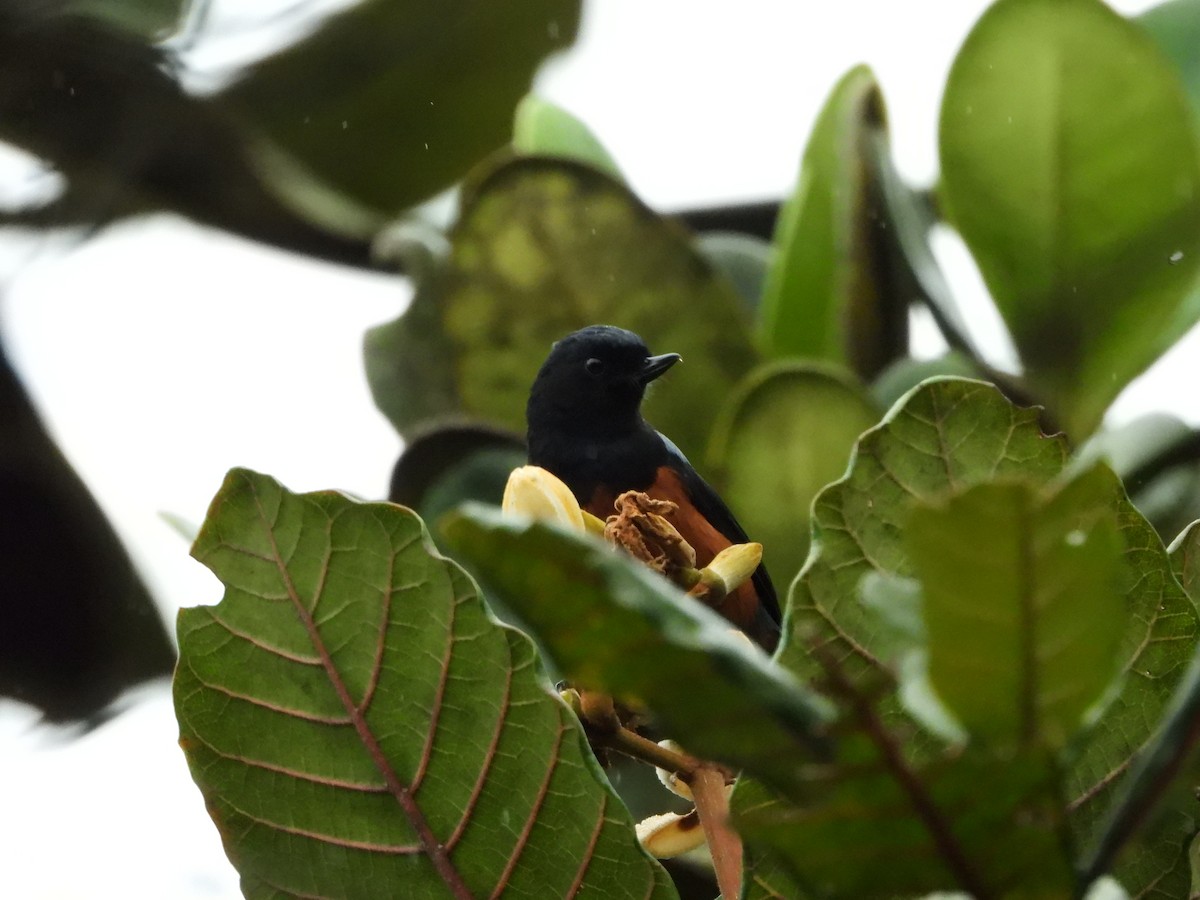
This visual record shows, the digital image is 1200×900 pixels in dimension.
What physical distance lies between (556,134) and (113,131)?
2.39ft

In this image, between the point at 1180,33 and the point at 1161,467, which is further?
the point at 1180,33

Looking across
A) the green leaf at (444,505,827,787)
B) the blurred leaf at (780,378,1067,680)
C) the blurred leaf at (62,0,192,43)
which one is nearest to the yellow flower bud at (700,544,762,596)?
the blurred leaf at (780,378,1067,680)

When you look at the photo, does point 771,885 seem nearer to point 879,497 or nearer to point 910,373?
point 879,497

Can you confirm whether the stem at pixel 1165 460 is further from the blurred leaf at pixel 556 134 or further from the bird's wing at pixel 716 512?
the blurred leaf at pixel 556 134

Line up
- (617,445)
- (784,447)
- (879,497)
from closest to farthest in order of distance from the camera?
(879,497), (784,447), (617,445)

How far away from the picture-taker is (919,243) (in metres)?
0.99

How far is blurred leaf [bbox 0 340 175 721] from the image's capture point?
4.45ft

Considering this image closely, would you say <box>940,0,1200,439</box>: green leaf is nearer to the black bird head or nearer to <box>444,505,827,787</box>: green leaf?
the black bird head

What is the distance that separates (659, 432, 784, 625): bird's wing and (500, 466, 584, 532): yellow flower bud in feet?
1.49

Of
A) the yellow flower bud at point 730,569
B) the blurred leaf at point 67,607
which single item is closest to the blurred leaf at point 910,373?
the yellow flower bud at point 730,569

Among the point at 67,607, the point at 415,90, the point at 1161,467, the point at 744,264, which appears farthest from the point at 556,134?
the point at 67,607

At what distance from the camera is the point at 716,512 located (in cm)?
102

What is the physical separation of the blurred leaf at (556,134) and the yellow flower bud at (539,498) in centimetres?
77

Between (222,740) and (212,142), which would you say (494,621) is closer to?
(222,740)
